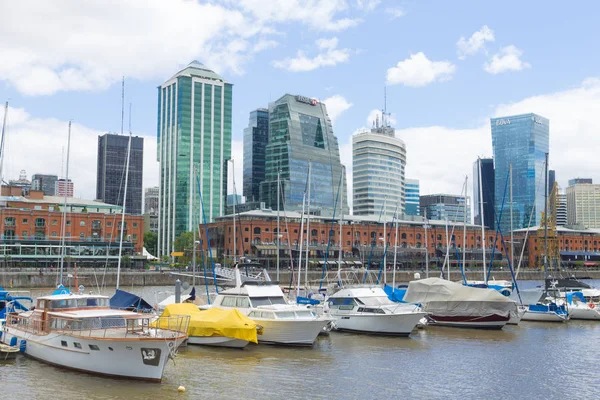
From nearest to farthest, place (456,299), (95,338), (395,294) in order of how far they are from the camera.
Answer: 1. (95,338)
2. (456,299)
3. (395,294)

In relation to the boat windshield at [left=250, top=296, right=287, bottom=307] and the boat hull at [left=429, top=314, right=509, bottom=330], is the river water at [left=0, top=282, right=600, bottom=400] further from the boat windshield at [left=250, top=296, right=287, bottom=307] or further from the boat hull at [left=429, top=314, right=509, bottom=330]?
the boat hull at [left=429, top=314, right=509, bottom=330]

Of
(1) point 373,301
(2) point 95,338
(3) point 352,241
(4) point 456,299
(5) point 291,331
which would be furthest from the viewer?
(3) point 352,241

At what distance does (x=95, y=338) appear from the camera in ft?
87.0

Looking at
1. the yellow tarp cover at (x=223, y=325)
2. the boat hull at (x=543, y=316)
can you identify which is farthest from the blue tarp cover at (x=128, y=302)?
the boat hull at (x=543, y=316)

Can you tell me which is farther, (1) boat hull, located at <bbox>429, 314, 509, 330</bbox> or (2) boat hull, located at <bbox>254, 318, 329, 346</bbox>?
(1) boat hull, located at <bbox>429, 314, 509, 330</bbox>

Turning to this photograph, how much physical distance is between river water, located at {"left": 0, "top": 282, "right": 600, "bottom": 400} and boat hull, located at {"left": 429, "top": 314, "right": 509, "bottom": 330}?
4854mm

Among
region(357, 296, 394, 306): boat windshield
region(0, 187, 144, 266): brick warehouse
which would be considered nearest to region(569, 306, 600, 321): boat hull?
region(357, 296, 394, 306): boat windshield

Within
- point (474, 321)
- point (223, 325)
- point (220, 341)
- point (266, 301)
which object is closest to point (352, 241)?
point (474, 321)

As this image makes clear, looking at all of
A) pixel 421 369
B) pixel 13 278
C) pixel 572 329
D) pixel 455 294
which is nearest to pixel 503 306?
pixel 455 294

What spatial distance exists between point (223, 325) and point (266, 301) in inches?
191

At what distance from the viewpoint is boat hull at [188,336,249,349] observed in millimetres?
34469

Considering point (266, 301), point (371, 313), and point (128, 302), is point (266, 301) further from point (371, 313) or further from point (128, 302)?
point (128, 302)

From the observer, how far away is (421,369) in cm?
3069

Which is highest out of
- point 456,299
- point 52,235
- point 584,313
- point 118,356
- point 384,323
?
point 52,235
